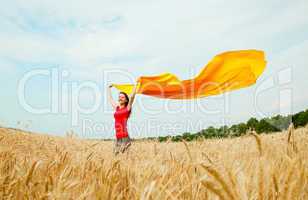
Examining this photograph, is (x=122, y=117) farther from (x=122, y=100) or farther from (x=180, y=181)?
(x=180, y=181)

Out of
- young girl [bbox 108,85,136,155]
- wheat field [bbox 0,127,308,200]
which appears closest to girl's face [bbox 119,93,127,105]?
young girl [bbox 108,85,136,155]

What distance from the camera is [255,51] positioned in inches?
353

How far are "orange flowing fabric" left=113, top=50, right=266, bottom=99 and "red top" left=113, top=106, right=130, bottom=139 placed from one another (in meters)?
0.91

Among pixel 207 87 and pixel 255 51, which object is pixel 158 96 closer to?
pixel 207 87

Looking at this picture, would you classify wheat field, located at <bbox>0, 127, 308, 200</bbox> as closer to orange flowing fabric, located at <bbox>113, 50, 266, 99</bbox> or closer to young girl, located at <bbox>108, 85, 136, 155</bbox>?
young girl, located at <bbox>108, 85, 136, 155</bbox>

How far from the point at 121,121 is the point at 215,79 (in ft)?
8.72

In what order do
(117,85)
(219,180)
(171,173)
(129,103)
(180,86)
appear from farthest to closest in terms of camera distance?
(117,85) < (180,86) < (129,103) < (171,173) < (219,180)

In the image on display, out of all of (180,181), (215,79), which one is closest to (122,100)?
(215,79)

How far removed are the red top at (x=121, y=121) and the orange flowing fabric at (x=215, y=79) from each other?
0.91 m

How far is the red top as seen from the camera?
828cm

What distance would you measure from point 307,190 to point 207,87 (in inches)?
309

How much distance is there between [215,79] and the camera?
9180 millimetres

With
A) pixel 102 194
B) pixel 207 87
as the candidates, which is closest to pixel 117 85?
pixel 207 87

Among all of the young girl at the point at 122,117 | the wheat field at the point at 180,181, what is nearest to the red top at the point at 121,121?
the young girl at the point at 122,117
